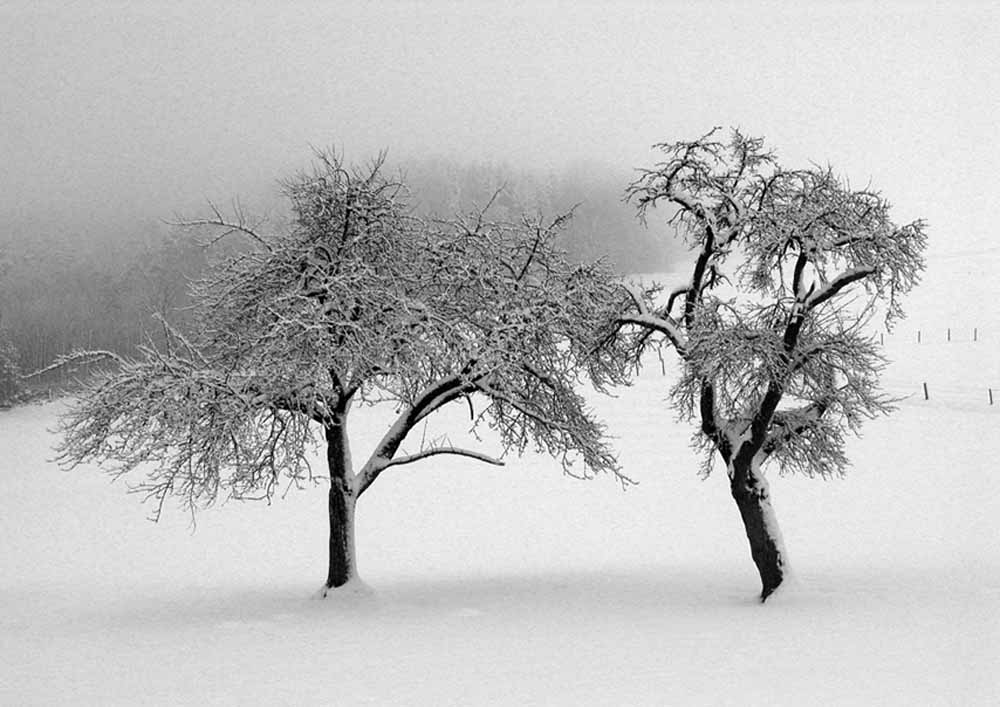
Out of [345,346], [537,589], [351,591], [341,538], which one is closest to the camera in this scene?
[345,346]

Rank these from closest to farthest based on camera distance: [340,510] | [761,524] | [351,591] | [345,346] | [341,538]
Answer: [345,346] < [761,524] < [351,591] < [341,538] < [340,510]

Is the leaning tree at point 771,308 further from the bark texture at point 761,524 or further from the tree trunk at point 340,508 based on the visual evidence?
the tree trunk at point 340,508

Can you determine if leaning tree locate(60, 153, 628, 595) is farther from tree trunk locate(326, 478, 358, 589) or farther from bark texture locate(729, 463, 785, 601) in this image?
bark texture locate(729, 463, 785, 601)

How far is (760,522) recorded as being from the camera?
562 inches

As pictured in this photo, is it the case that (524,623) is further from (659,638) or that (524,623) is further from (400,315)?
(400,315)

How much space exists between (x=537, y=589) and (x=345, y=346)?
243 inches

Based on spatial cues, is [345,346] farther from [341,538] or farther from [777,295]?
[777,295]

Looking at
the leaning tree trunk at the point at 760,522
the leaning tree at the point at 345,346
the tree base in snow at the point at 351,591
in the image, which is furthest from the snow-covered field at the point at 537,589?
the leaning tree at the point at 345,346

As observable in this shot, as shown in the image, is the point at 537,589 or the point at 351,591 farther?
the point at 537,589

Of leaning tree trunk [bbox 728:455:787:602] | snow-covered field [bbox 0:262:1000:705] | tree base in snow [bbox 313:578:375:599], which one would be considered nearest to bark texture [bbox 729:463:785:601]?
leaning tree trunk [bbox 728:455:787:602]

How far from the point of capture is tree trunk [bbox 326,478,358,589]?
15492mm

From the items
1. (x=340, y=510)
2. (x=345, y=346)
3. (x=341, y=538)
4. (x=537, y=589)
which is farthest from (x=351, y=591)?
(x=345, y=346)

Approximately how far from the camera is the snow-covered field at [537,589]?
969 centimetres

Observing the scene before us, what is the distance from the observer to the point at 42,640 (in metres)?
12.9
